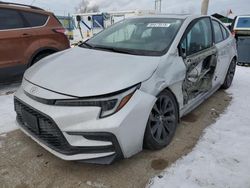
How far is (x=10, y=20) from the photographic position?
17.2 feet

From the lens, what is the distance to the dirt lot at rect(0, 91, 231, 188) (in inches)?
101

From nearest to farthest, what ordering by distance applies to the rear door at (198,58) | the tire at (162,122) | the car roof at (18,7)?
the tire at (162,122) → the rear door at (198,58) → the car roof at (18,7)

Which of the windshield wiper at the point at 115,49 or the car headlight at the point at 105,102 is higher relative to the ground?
the windshield wiper at the point at 115,49

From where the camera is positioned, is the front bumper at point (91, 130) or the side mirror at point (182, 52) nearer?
the front bumper at point (91, 130)

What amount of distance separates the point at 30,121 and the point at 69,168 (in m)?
0.63

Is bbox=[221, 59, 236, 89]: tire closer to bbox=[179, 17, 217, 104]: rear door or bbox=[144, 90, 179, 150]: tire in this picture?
bbox=[179, 17, 217, 104]: rear door

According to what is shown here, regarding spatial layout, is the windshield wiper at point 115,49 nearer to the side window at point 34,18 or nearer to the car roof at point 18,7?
the side window at point 34,18

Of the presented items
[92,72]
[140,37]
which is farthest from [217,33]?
[92,72]

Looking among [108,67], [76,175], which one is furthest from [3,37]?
[76,175]

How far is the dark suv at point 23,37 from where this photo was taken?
5.09 metres

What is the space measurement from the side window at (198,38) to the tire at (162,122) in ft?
2.43

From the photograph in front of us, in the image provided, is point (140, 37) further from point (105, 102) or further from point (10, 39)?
point (10, 39)

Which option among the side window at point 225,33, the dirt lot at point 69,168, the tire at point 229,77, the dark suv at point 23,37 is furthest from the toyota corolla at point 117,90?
the dark suv at point 23,37

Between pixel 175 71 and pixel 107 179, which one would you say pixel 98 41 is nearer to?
pixel 175 71
